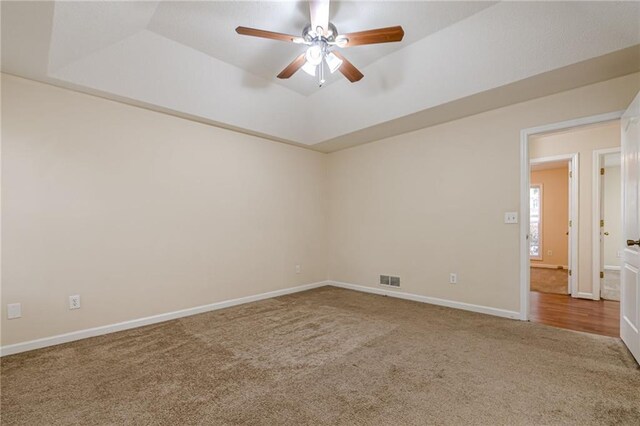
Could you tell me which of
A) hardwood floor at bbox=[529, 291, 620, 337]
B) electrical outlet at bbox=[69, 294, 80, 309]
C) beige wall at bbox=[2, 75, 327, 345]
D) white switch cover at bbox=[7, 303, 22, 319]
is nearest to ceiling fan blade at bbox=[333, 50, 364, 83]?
beige wall at bbox=[2, 75, 327, 345]

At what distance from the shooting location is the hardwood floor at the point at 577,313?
306 centimetres

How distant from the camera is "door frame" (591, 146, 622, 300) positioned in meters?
4.15

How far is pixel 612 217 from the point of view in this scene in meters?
7.38

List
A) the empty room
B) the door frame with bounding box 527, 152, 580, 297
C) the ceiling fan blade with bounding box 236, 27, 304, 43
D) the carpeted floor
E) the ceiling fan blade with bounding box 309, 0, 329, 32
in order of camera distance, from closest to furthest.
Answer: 1. the empty room
2. the ceiling fan blade with bounding box 309, 0, 329, 32
3. the ceiling fan blade with bounding box 236, 27, 304, 43
4. the door frame with bounding box 527, 152, 580, 297
5. the carpeted floor

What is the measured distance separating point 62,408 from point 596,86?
491 centimetres

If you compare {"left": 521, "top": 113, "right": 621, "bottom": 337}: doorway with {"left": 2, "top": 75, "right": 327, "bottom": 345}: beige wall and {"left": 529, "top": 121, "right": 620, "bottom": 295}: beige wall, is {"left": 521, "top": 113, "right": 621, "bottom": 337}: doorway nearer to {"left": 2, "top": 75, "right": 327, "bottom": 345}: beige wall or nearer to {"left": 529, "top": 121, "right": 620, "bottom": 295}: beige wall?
{"left": 529, "top": 121, "right": 620, "bottom": 295}: beige wall

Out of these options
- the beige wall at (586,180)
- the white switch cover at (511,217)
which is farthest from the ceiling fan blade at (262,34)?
the beige wall at (586,180)

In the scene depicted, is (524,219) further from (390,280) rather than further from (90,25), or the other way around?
(90,25)

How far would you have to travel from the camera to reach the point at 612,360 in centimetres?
229

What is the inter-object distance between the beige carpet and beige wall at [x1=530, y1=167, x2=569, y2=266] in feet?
17.2

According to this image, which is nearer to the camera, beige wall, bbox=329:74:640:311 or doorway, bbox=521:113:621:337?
doorway, bbox=521:113:621:337

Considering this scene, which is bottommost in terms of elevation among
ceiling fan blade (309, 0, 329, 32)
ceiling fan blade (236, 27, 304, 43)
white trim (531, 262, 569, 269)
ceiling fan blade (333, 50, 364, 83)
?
white trim (531, 262, 569, 269)

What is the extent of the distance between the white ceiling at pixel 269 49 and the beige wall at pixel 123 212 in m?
0.33

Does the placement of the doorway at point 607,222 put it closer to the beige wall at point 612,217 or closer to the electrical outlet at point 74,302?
the beige wall at point 612,217
